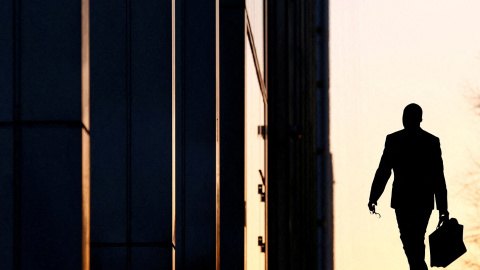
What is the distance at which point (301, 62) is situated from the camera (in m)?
23.2

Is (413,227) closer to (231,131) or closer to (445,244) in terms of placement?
(445,244)

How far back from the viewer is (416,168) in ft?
34.4

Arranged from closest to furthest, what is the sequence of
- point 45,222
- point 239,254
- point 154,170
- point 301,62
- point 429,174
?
point 45,222, point 154,170, point 239,254, point 429,174, point 301,62

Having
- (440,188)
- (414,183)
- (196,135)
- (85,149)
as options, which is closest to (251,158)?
(414,183)

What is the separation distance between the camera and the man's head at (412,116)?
9.48 m

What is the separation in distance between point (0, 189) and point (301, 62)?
18.9 metres

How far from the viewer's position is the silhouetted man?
1023 centimetres

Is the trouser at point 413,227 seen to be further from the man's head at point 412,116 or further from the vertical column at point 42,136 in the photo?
the vertical column at point 42,136

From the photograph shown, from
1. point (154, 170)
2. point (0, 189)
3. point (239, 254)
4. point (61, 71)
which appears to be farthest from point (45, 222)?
point (239, 254)

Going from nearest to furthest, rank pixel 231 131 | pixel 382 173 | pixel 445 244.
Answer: pixel 231 131 < pixel 445 244 < pixel 382 173

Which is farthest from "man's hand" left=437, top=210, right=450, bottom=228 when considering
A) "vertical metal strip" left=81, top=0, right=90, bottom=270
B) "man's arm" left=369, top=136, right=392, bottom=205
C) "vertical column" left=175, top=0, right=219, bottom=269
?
"vertical metal strip" left=81, top=0, right=90, bottom=270

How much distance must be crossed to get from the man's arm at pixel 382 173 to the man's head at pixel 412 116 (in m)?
0.65

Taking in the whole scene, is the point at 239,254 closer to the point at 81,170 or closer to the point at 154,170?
the point at 154,170

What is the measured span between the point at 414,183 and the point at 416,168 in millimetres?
A: 164
